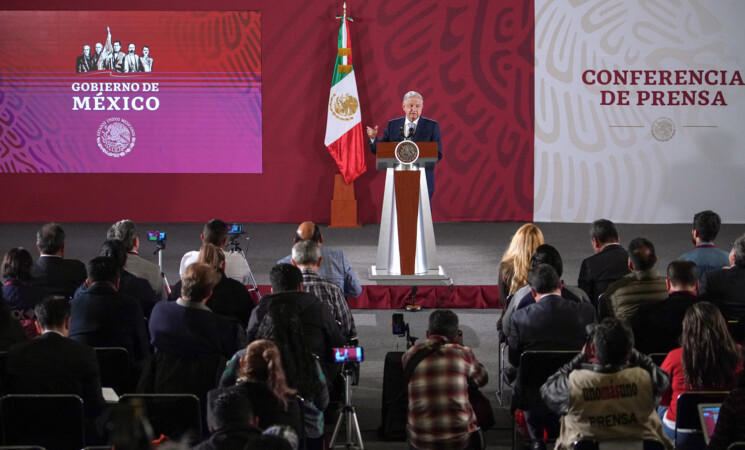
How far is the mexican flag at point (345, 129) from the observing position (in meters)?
10.9

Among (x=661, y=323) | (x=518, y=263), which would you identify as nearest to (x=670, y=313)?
(x=661, y=323)

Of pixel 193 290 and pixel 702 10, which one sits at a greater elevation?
pixel 702 10

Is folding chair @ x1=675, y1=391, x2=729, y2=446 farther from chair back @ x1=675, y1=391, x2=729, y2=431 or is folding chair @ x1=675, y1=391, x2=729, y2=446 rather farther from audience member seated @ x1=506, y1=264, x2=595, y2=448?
→ audience member seated @ x1=506, y1=264, x2=595, y2=448

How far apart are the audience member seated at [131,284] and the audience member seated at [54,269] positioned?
173 mm

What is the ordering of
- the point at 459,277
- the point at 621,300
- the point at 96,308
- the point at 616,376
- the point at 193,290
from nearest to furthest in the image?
the point at 616,376, the point at 193,290, the point at 96,308, the point at 621,300, the point at 459,277

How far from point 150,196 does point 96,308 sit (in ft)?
23.7

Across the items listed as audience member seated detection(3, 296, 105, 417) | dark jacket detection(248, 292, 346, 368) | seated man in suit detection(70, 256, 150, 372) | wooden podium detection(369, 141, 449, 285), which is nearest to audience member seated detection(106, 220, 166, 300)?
seated man in suit detection(70, 256, 150, 372)

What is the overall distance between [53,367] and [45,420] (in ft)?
0.68

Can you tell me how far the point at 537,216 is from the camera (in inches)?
446

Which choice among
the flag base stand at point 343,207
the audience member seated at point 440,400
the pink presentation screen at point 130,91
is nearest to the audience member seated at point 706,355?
the audience member seated at point 440,400

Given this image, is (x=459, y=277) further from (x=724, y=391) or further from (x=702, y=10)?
(x=702, y=10)

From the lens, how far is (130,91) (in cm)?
1098

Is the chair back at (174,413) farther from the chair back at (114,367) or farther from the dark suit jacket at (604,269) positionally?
the dark suit jacket at (604,269)

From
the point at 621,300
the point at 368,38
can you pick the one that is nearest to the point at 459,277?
the point at 621,300
